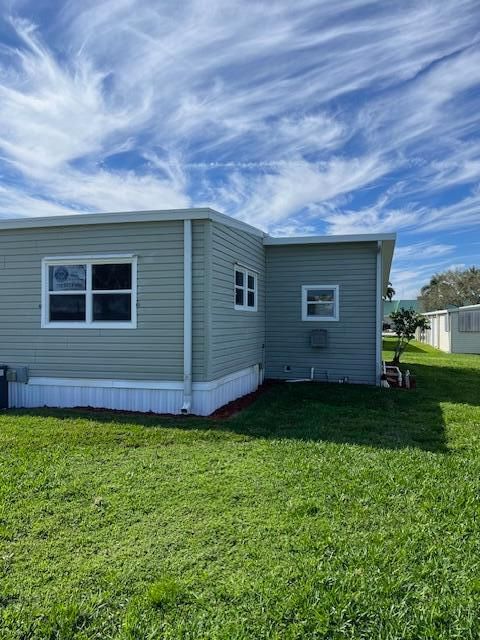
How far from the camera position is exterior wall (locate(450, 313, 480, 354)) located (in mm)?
19812

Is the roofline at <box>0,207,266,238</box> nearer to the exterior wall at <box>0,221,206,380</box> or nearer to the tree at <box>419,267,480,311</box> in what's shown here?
the exterior wall at <box>0,221,206,380</box>

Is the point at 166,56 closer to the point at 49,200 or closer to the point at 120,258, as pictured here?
the point at 120,258

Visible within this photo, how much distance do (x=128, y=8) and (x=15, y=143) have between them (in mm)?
4860

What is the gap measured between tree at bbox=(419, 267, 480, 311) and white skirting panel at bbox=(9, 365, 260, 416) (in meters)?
34.6

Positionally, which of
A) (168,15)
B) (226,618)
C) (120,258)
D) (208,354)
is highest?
(168,15)

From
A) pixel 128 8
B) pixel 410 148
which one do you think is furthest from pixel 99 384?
pixel 410 148

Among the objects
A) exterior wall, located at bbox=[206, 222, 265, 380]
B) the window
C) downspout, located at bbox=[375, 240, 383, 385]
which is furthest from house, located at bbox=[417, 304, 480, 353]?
exterior wall, located at bbox=[206, 222, 265, 380]

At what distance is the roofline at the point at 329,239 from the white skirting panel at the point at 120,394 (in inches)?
150

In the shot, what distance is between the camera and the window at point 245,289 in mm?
8445

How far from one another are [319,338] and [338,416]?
11.8 feet

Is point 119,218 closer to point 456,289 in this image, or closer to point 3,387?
point 3,387

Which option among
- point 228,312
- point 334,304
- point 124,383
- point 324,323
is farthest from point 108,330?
point 334,304

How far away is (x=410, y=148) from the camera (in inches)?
468

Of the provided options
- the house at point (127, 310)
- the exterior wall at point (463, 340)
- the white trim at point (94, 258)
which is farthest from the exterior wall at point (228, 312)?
the exterior wall at point (463, 340)
